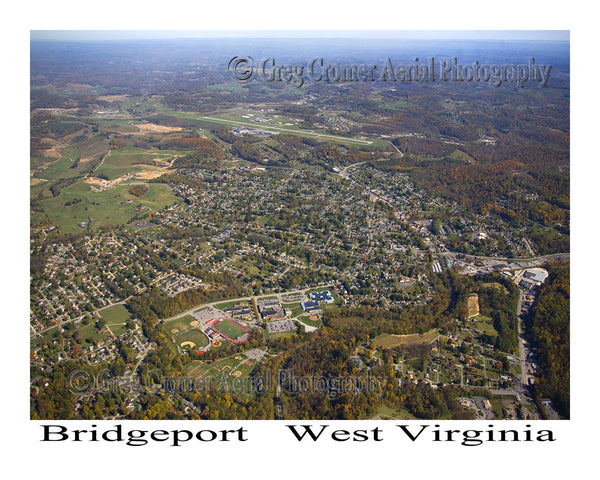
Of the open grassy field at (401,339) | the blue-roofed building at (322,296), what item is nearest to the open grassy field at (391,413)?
the open grassy field at (401,339)

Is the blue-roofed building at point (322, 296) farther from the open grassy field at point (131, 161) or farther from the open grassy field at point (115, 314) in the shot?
the open grassy field at point (131, 161)

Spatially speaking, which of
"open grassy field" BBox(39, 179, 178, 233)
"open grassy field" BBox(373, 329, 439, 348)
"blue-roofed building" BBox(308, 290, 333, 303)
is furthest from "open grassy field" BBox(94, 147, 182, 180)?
"open grassy field" BBox(373, 329, 439, 348)

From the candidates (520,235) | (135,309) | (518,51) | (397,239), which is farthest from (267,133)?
(518,51)

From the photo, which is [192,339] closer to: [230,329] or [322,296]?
[230,329]

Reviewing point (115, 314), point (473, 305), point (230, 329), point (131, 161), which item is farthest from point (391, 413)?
point (131, 161)

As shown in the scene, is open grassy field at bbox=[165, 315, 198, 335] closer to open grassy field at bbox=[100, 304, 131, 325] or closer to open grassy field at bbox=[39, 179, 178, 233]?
open grassy field at bbox=[100, 304, 131, 325]
